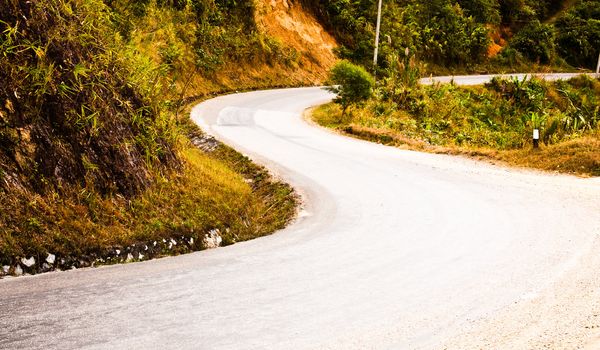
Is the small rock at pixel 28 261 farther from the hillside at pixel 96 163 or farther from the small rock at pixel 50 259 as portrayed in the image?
the small rock at pixel 50 259

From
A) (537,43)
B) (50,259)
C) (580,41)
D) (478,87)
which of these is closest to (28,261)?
(50,259)

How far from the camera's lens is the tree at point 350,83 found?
67.6 feet

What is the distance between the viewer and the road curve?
14.3 feet

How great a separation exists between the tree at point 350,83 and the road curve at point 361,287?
11431mm

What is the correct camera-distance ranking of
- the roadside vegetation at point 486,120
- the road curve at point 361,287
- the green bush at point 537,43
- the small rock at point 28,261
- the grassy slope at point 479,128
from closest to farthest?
the road curve at point 361,287 → the small rock at point 28,261 → the grassy slope at point 479,128 → the roadside vegetation at point 486,120 → the green bush at point 537,43

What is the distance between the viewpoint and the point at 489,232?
7.55m

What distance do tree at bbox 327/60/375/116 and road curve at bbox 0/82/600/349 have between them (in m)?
11.4

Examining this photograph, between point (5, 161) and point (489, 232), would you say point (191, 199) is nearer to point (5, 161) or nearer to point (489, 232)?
point (5, 161)

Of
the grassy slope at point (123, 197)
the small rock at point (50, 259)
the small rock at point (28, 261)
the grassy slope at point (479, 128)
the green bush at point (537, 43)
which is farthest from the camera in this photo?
the green bush at point (537, 43)

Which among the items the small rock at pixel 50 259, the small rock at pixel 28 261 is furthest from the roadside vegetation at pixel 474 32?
the small rock at pixel 28 261

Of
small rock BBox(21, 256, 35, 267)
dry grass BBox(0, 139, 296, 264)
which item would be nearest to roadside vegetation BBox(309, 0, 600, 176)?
dry grass BBox(0, 139, 296, 264)

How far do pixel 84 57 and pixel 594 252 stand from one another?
7.15 meters

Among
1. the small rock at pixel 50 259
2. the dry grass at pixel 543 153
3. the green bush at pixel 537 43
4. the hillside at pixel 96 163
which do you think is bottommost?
the dry grass at pixel 543 153

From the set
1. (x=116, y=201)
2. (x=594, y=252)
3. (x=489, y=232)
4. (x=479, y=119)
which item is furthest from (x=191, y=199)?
(x=479, y=119)
